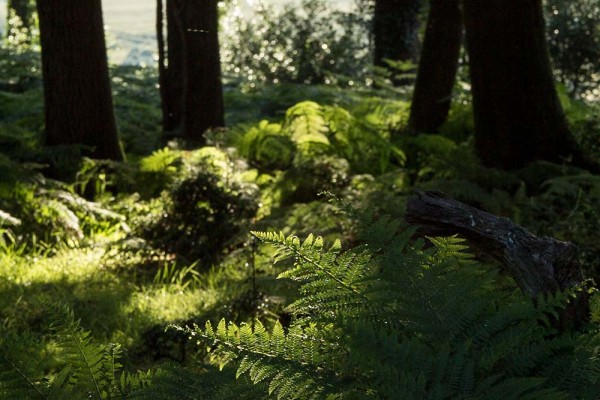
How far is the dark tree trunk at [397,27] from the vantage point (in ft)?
44.7

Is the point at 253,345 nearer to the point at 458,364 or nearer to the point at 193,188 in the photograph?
the point at 458,364

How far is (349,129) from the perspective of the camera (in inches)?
303

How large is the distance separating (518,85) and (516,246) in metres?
4.29

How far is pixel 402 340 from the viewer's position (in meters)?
1.72

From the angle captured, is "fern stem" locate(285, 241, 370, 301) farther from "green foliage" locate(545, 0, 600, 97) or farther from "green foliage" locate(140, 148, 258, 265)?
"green foliage" locate(545, 0, 600, 97)

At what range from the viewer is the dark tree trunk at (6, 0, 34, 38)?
2461 cm

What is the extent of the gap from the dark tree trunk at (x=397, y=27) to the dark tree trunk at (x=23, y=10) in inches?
556

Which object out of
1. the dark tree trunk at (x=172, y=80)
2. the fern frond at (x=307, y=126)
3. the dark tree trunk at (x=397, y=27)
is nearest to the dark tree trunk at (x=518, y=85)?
the fern frond at (x=307, y=126)

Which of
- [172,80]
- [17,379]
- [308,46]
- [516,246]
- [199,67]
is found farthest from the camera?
[308,46]

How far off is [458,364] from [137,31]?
50.5 m

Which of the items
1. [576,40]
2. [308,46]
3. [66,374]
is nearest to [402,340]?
[66,374]

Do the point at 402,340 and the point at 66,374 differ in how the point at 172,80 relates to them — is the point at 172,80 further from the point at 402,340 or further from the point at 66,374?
the point at 402,340

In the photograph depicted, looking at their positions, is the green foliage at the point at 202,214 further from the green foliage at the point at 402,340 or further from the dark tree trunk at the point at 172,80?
the green foliage at the point at 402,340

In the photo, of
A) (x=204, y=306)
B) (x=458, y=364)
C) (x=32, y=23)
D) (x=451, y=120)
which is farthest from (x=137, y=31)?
(x=458, y=364)
